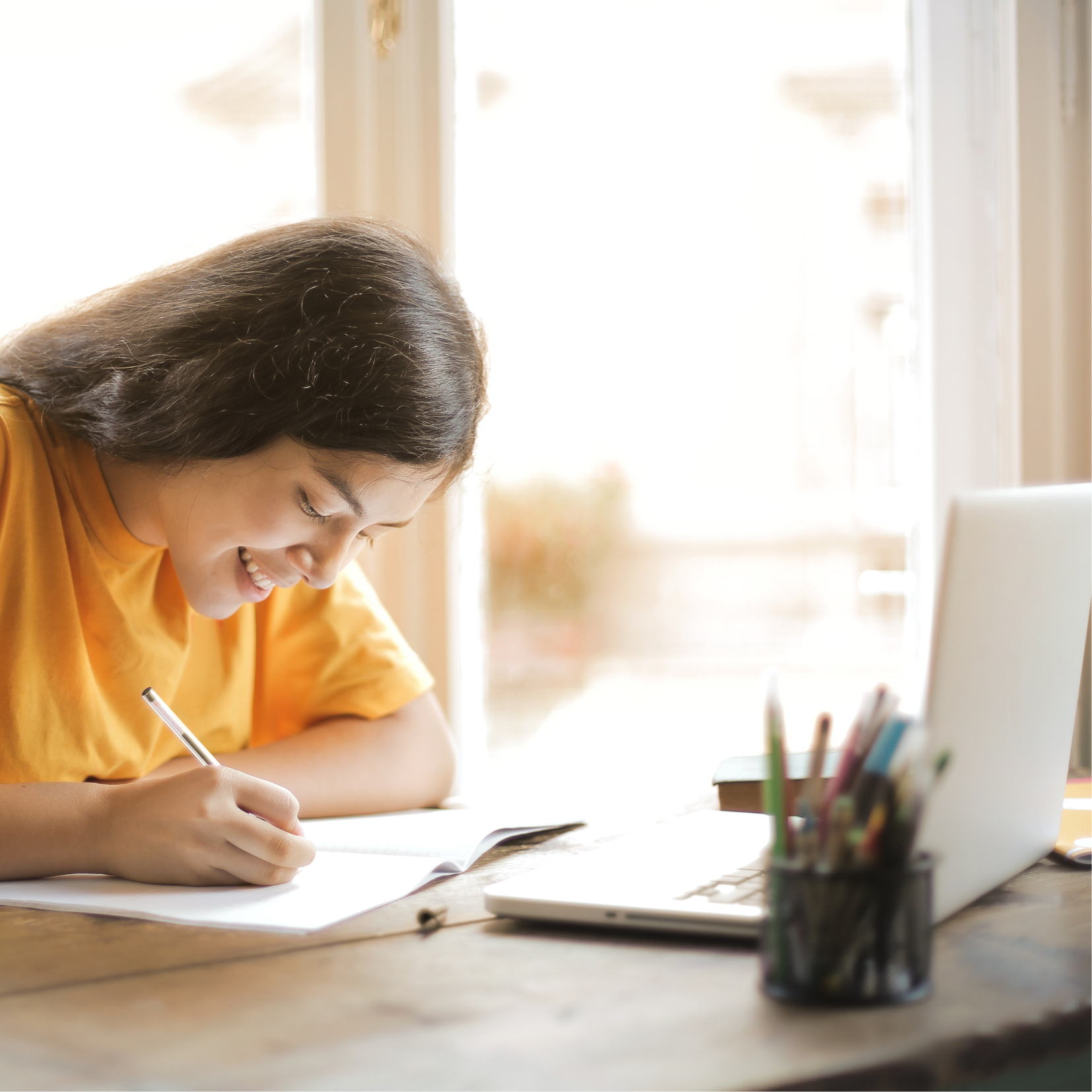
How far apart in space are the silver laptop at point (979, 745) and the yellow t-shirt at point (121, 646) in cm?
54

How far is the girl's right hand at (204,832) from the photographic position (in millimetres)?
844

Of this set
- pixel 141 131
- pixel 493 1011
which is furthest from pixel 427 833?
pixel 141 131

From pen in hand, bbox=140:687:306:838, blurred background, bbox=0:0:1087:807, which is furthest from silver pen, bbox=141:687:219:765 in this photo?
blurred background, bbox=0:0:1087:807

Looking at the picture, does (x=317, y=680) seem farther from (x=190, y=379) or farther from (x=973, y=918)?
(x=973, y=918)

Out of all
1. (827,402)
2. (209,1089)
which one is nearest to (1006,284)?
(827,402)

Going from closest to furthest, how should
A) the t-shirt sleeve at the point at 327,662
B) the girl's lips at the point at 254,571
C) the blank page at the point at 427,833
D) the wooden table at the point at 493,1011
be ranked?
the wooden table at the point at 493,1011, the blank page at the point at 427,833, the girl's lips at the point at 254,571, the t-shirt sleeve at the point at 327,662

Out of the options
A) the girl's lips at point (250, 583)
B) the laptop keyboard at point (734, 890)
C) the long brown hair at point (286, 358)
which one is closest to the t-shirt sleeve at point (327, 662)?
the girl's lips at point (250, 583)

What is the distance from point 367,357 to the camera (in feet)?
3.48

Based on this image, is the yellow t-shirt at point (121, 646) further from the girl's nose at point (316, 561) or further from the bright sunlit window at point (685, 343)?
the bright sunlit window at point (685, 343)

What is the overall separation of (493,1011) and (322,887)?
0.28m

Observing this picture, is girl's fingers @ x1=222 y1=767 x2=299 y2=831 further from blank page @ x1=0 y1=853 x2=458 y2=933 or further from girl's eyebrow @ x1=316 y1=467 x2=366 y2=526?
girl's eyebrow @ x1=316 y1=467 x2=366 y2=526

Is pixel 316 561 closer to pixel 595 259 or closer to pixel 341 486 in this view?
pixel 341 486

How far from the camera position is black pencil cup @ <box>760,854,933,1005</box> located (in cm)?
56

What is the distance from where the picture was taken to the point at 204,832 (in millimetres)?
852
